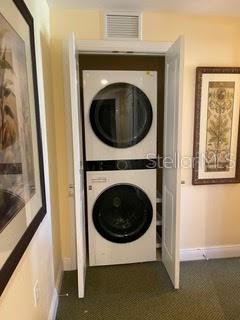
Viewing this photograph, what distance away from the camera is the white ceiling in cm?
194

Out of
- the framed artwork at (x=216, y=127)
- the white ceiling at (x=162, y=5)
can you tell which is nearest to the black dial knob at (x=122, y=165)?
the framed artwork at (x=216, y=127)

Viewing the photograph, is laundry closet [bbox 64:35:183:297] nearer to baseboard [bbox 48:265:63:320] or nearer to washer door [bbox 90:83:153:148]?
washer door [bbox 90:83:153:148]

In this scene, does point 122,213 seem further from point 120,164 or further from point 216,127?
point 216,127

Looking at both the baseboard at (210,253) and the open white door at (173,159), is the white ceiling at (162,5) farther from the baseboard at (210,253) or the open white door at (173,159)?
the baseboard at (210,253)

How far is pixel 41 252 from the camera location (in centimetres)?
156

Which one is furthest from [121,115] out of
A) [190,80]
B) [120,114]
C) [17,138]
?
[17,138]

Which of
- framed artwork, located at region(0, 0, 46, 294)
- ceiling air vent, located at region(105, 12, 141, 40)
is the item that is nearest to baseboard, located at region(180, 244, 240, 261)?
framed artwork, located at region(0, 0, 46, 294)

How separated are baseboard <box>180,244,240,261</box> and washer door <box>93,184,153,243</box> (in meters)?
0.53

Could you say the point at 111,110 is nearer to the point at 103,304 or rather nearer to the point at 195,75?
the point at 195,75

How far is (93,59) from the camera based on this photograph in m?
2.68

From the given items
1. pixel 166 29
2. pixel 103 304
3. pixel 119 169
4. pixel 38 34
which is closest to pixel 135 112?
pixel 119 169

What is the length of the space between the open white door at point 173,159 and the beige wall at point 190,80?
0.23 metres

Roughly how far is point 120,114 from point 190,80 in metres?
0.71

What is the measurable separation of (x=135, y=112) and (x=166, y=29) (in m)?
0.77
